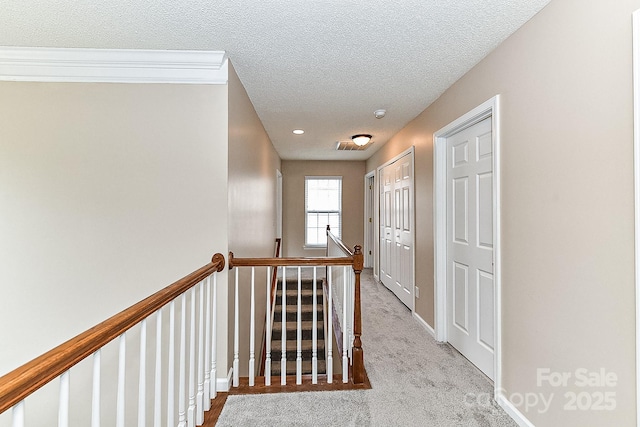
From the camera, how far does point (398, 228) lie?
168 inches

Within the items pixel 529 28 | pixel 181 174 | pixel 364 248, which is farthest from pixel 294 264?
pixel 364 248

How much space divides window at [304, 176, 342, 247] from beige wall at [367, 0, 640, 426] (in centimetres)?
459

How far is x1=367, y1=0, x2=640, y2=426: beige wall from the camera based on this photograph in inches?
48.6

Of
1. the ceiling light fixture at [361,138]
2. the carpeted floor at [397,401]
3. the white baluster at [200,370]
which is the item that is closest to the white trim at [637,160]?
the carpeted floor at [397,401]

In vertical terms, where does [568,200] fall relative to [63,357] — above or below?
above

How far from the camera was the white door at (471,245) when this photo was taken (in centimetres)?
223

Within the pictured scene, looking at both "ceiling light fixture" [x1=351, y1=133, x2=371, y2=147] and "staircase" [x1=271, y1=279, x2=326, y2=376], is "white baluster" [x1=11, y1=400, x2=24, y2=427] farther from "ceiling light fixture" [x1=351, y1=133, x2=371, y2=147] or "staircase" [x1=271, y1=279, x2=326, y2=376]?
"ceiling light fixture" [x1=351, y1=133, x2=371, y2=147]

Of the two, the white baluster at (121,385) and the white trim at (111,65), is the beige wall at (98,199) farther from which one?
the white baluster at (121,385)

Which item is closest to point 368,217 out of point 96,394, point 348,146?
point 348,146

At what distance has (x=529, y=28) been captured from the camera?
1.71 metres

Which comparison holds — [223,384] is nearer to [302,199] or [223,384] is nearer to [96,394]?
[96,394]

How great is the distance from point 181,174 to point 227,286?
855 mm

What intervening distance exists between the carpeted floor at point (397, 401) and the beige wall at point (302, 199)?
401 centimetres

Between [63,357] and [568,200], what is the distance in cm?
201
